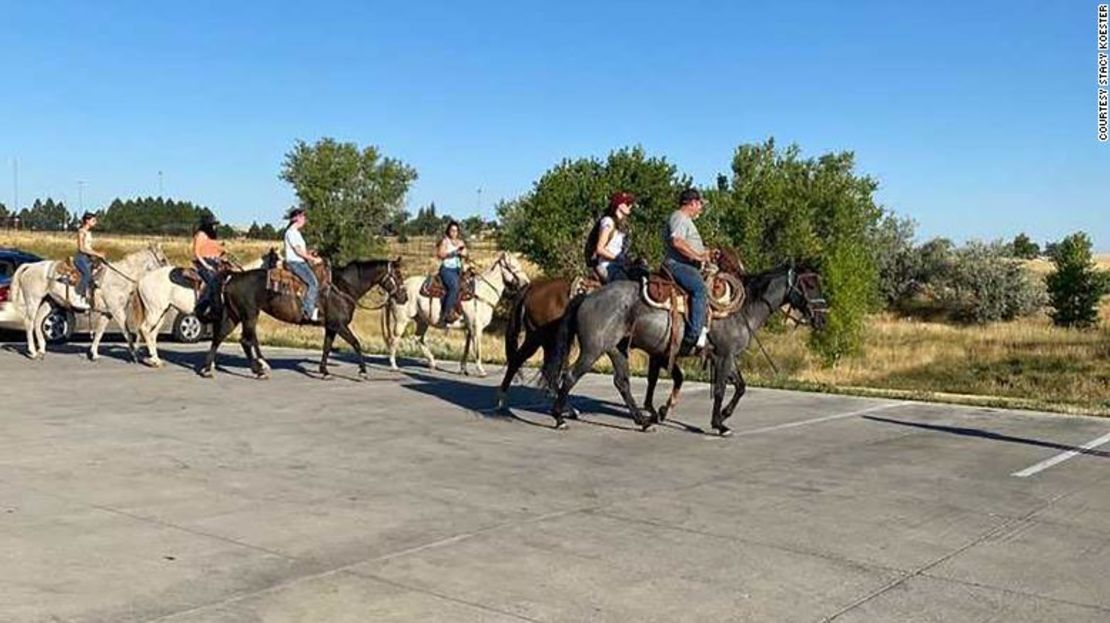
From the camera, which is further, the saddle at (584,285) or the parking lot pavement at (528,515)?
the saddle at (584,285)

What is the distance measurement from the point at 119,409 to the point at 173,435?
2134mm

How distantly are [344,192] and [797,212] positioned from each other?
30.4 meters

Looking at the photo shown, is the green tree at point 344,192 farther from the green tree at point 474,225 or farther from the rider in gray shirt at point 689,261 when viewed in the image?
the rider in gray shirt at point 689,261

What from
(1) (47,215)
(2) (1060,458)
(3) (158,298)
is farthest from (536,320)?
(1) (47,215)

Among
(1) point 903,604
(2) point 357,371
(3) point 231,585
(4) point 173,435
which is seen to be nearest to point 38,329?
(2) point 357,371

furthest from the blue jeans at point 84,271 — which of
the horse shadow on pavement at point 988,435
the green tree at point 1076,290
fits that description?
the green tree at point 1076,290

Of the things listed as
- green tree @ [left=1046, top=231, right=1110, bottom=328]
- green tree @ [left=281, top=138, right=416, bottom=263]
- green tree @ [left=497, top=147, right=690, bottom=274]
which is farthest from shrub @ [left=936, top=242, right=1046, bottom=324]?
green tree @ [left=281, top=138, right=416, bottom=263]

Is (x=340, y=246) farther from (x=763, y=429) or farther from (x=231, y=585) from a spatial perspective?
(x=231, y=585)

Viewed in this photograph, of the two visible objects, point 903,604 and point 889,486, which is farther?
point 889,486

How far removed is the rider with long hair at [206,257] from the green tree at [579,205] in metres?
31.4

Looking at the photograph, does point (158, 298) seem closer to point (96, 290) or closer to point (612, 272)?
point (96, 290)

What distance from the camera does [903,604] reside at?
517 cm

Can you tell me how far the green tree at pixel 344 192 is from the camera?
64875 millimetres

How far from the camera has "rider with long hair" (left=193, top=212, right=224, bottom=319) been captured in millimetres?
15953
